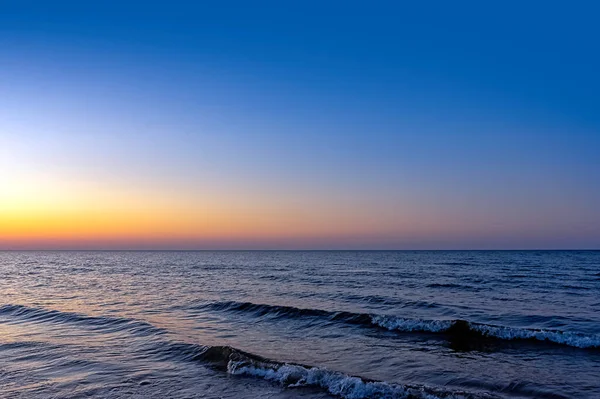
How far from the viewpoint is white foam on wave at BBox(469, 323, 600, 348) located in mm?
17984

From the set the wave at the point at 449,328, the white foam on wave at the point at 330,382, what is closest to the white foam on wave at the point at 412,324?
the wave at the point at 449,328

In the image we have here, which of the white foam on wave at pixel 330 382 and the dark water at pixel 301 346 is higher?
the white foam on wave at pixel 330 382

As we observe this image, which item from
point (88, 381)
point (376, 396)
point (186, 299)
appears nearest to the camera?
Answer: point (376, 396)

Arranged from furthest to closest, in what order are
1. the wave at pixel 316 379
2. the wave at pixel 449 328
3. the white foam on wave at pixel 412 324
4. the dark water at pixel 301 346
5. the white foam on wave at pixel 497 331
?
the white foam on wave at pixel 412 324 < the wave at pixel 449 328 < the white foam on wave at pixel 497 331 < the dark water at pixel 301 346 < the wave at pixel 316 379

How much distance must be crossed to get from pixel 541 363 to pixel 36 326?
23214 millimetres

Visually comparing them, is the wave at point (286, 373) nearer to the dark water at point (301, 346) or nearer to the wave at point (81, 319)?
the dark water at point (301, 346)

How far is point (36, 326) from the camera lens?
2266 cm

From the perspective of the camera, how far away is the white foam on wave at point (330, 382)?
11.6m

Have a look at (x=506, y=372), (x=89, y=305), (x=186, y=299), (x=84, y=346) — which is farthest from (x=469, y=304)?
(x=89, y=305)

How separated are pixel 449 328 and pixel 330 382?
10572mm

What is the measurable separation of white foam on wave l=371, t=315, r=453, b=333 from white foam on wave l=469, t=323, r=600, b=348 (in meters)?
1.37

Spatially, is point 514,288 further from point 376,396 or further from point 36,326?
point 36,326

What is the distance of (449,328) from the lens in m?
21.1

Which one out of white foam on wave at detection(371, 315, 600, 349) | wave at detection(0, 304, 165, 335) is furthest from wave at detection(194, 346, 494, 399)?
white foam on wave at detection(371, 315, 600, 349)
